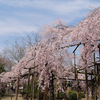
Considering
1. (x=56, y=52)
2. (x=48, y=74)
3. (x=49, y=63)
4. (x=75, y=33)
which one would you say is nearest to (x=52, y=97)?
(x=48, y=74)

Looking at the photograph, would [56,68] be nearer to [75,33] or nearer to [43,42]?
[43,42]

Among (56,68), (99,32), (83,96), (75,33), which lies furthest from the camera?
(83,96)

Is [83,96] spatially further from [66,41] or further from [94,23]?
[94,23]

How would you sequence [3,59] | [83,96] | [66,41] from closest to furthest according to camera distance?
[66,41]
[83,96]
[3,59]

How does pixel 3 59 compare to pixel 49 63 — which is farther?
pixel 3 59

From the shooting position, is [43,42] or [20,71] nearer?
[43,42]

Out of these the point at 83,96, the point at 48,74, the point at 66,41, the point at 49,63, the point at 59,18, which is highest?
the point at 59,18

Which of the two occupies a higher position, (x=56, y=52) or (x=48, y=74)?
(x=56, y=52)

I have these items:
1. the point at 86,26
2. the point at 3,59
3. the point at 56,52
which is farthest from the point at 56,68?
the point at 3,59

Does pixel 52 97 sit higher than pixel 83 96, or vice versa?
pixel 52 97

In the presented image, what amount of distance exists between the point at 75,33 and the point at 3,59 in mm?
25974

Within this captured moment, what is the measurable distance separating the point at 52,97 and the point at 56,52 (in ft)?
9.57

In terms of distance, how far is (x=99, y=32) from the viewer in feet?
19.8

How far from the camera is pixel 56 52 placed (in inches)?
313
